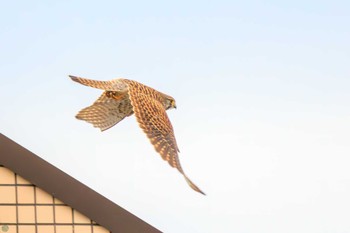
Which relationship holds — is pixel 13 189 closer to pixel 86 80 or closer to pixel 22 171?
pixel 22 171

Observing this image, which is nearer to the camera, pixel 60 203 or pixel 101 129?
pixel 60 203

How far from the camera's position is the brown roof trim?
690 cm

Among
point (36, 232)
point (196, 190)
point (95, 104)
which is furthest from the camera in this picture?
point (95, 104)

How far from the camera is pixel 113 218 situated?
6.90m

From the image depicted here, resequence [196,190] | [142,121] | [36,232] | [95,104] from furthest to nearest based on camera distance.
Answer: [95,104] < [142,121] < [36,232] < [196,190]

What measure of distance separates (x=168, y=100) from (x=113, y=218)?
2333mm

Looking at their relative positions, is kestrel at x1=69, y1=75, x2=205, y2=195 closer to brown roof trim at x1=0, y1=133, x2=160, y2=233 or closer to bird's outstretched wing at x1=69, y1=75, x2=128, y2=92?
bird's outstretched wing at x1=69, y1=75, x2=128, y2=92

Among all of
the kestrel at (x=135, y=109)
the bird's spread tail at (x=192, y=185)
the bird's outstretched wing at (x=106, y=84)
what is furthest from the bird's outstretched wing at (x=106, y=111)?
the bird's spread tail at (x=192, y=185)

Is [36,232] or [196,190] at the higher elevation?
[196,190]

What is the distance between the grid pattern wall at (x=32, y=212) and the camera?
688 cm

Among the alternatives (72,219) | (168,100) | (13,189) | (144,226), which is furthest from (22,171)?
(168,100)

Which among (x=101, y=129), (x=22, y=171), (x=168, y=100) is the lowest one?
(x=22, y=171)

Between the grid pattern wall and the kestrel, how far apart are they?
3.49ft

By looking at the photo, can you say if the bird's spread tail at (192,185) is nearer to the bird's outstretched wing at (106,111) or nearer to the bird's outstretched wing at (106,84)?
the bird's outstretched wing at (106,84)
